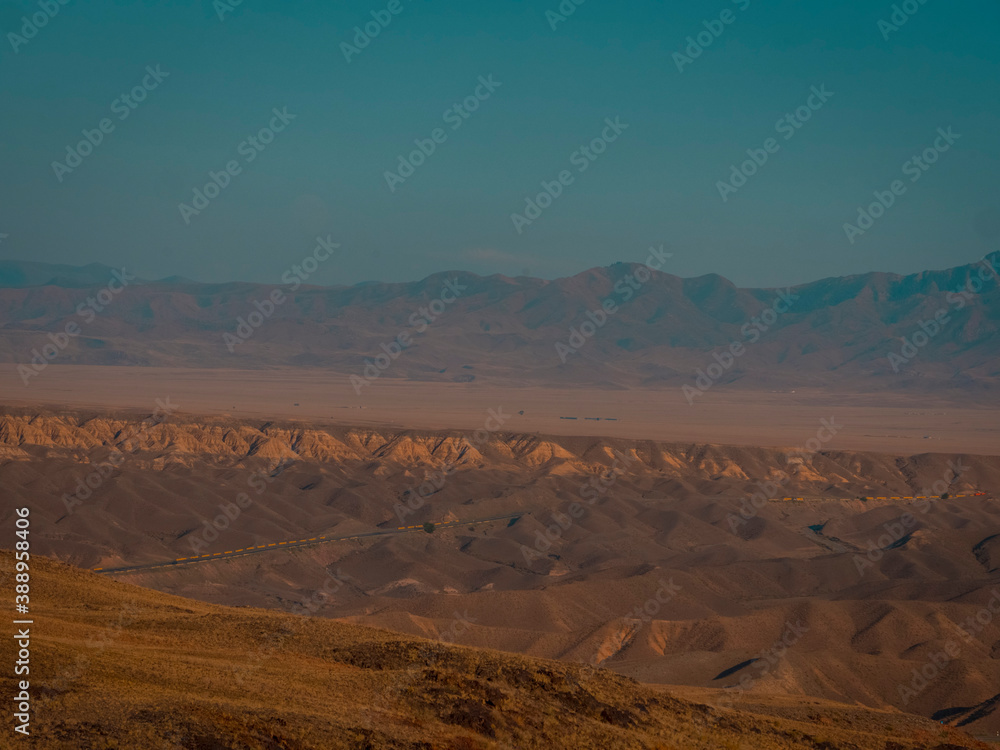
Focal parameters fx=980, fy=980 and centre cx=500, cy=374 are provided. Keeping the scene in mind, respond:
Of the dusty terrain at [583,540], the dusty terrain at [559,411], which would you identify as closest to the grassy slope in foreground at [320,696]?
the dusty terrain at [583,540]

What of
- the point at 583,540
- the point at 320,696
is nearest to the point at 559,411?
the point at 583,540

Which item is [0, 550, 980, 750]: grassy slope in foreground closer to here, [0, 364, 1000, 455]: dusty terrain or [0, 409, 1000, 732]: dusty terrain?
[0, 409, 1000, 732]: dusty terrain

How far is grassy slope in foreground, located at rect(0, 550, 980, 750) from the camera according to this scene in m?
13.7

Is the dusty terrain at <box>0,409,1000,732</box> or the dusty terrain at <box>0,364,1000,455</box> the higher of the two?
the dusty terrain at <box>0,364,1000,455</box>

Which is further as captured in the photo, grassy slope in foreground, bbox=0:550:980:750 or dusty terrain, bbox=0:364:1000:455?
dusty terrain, bbox=0:364:1000:455

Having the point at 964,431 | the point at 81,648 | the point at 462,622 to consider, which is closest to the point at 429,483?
the point at 462,622

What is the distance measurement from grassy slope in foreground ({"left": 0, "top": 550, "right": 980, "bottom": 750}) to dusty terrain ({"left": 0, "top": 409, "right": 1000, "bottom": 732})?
22.6ft

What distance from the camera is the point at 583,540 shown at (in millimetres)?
68062

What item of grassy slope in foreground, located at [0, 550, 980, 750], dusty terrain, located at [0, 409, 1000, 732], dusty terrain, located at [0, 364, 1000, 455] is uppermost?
dusty terrain, located at [0, 364, 1000, 455]

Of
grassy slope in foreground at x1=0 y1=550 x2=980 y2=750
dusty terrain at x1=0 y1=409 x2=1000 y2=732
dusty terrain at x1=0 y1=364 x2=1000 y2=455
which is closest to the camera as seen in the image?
grassy slope in foreground at x1=0 y1=550 x2=980 y2=750

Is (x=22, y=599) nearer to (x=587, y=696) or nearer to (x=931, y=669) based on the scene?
(x=587, y=696)

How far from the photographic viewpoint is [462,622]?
39906mm

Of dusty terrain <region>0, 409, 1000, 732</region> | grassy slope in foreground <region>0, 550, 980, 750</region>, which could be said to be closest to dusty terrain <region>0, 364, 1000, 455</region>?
dusty terrain <region>0, 409, 1000, 732</region>

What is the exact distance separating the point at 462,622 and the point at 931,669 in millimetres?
18046
